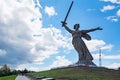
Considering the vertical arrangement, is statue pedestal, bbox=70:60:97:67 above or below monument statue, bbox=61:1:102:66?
below

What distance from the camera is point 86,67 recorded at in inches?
2119

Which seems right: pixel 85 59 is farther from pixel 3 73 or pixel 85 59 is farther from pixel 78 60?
pixel 3 73

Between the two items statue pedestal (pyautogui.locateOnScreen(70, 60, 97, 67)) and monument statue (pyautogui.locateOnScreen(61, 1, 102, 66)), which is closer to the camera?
statue pedestal (pyautogui.locateOnScreen(70, 60, 97, 67))

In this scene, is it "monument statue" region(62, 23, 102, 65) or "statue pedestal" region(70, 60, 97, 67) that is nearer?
"statue pedestal" region(70, 60, 97, 67)

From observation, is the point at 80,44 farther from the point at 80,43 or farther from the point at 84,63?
the point at 84,63

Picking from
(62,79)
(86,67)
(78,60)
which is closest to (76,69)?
(86,67)

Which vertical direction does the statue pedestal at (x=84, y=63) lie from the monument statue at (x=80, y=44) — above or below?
below

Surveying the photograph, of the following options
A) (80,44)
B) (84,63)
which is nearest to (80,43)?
(80,44)

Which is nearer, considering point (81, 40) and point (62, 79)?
point (62, 79)

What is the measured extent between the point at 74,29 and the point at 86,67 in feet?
32.5

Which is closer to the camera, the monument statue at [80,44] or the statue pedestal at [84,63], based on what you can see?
the statue pedestal at [84,63]

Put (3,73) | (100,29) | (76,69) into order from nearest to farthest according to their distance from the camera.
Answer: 1. (76,69)
2. (100,29)
3. (3,73)

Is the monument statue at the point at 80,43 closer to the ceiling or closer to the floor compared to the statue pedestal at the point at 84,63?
→ closer to the ceiling

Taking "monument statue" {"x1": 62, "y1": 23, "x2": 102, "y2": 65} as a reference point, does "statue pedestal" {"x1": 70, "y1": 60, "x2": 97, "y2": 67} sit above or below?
below
